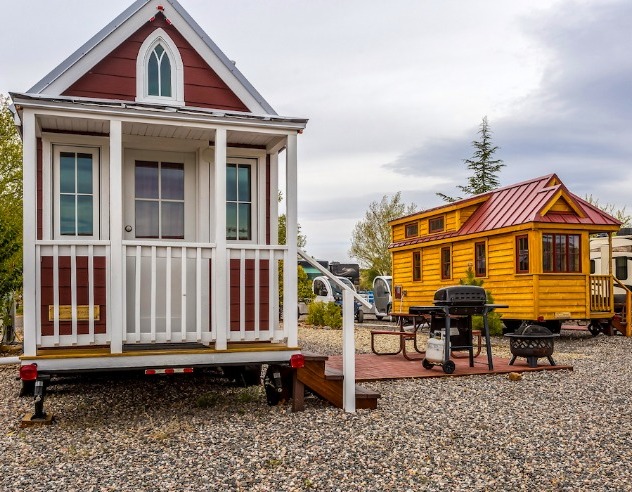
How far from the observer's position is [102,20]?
8711mm

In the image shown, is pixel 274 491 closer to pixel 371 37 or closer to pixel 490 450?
pixel 490 450

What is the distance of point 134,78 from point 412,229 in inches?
575

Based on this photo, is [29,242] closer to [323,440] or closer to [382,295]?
[323,440]

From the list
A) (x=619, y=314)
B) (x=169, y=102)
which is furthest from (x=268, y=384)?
(x=619, y=314)

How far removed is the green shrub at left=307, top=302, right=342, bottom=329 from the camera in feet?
63.2

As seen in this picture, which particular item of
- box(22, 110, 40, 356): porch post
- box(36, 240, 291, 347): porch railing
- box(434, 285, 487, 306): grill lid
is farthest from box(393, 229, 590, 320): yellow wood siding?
box(22, 110, 40, 356): porch post

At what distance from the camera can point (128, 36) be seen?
779 centimetres

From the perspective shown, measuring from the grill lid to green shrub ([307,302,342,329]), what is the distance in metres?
10.2

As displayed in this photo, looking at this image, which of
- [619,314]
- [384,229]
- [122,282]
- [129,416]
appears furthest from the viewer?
[384,229]

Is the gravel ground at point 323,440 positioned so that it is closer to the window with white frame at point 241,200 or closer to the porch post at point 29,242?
the porch post at point 29,242

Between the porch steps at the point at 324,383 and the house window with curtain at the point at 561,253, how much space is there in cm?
1002

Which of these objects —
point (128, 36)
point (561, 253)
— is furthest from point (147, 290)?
point (561, 253)

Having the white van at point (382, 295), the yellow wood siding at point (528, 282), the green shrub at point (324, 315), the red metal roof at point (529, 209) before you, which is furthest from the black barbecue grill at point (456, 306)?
the white van at point (382, 295)

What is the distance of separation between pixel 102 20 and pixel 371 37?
4.50m
